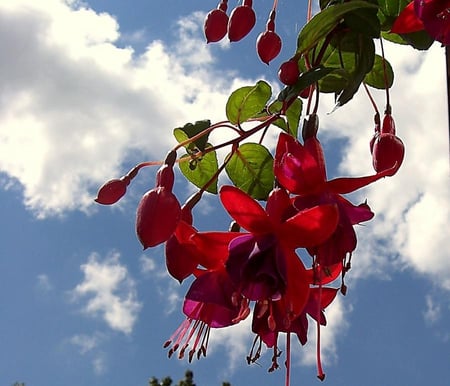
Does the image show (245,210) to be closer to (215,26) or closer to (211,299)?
(211,299)

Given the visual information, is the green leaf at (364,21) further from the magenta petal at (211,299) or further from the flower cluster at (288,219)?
the magenta petal at (211,299)

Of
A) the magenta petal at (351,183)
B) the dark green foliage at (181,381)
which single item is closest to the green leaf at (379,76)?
the magenta petal at (351,183)

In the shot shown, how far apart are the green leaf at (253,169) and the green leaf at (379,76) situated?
115 millimetres

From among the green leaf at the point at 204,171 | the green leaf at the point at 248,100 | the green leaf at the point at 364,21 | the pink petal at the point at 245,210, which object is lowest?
the pink petal at the point at 245,210

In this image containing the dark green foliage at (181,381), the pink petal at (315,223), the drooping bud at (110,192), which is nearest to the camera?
the pink petal at (315,223)

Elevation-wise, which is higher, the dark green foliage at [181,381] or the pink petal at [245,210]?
the dark green foliage at [181,381]

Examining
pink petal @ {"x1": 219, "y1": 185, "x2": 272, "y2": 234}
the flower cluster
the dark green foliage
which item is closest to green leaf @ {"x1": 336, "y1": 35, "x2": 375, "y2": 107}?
the flower cluster

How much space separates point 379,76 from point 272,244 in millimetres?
263

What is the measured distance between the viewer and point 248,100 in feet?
2.15

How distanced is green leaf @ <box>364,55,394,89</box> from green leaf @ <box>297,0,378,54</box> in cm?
15

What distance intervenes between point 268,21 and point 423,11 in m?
0.26

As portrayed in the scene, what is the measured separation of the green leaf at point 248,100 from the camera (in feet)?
2.12

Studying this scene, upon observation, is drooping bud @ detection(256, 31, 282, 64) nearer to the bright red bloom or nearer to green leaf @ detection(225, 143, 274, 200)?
Answer: green leaf @ detection(225, 143, 274, 200)

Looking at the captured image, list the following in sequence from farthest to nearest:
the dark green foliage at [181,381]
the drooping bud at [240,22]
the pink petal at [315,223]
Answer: the dark green foliage at [181,381] < the drooping bud at [240,22] < the pink petal at [315,223]
